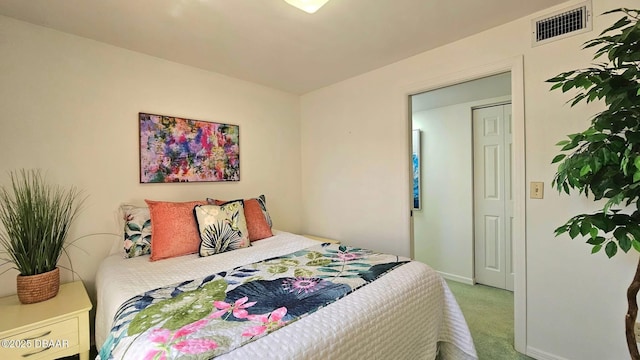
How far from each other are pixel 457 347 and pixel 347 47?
222 cm

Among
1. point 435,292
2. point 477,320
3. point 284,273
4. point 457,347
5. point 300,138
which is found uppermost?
point 300,138

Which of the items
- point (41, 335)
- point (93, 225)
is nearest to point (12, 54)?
point (93, 225)

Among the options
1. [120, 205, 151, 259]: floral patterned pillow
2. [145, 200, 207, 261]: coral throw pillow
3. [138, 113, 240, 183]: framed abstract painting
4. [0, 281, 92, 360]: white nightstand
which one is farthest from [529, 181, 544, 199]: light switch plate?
[0, 281, 92, 360]: white nightstand

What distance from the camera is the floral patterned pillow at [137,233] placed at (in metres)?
1.92

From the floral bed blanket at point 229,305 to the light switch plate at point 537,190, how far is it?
3.27ft

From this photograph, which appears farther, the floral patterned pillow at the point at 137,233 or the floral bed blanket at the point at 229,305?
the floral patterned pillow at the point at 137,233

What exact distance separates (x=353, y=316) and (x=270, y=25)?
1.85 metres

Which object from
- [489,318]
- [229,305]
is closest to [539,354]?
[489,318]

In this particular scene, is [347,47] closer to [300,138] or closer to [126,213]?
[300,138]

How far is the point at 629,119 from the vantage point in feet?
3.65

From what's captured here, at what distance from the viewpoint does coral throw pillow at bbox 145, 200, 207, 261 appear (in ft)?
6.08

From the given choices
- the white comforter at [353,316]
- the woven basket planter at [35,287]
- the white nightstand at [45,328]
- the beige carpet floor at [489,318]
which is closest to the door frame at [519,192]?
the beige carpet floor at [489,318]

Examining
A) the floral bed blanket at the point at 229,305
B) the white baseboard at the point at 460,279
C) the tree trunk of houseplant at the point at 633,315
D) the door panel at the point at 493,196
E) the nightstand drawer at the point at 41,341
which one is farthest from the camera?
the white baseboard at the point at 460,279

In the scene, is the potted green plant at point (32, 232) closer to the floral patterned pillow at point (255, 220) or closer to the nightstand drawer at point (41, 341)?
the nightstand drawer at point (41, 341)
